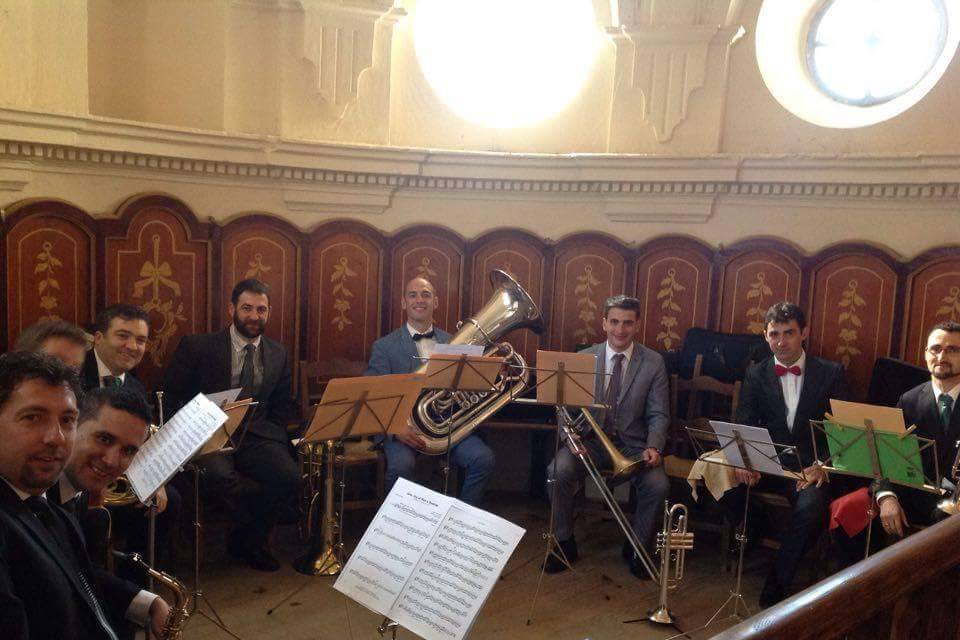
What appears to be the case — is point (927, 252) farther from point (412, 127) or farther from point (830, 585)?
point (830, 585)

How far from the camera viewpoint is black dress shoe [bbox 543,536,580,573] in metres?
4.63

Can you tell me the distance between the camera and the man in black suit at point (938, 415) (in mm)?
4129

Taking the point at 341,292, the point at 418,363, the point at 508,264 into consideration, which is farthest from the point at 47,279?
the point at 508,264

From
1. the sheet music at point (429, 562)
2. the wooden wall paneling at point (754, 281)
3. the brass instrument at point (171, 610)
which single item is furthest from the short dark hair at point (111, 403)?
the wooden wall paneling at point (754, 281)

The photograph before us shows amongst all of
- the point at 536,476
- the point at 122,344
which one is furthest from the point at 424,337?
the point at 122,344

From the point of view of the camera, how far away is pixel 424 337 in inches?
208

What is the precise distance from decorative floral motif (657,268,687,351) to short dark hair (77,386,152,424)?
387cm

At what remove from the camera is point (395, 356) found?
5.21 m

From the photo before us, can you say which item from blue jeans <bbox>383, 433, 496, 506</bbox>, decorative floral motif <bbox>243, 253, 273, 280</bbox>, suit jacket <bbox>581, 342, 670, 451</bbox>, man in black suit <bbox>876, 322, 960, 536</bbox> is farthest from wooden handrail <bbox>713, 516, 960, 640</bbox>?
decorative floral motif <bbox>243, 253, 273, 280</bbox>

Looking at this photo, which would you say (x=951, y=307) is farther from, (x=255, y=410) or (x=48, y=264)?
(x=48, y=264)

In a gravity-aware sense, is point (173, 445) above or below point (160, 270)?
below

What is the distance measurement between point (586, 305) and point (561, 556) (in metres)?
1.91

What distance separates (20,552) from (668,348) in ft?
14.7

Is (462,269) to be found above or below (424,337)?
above
